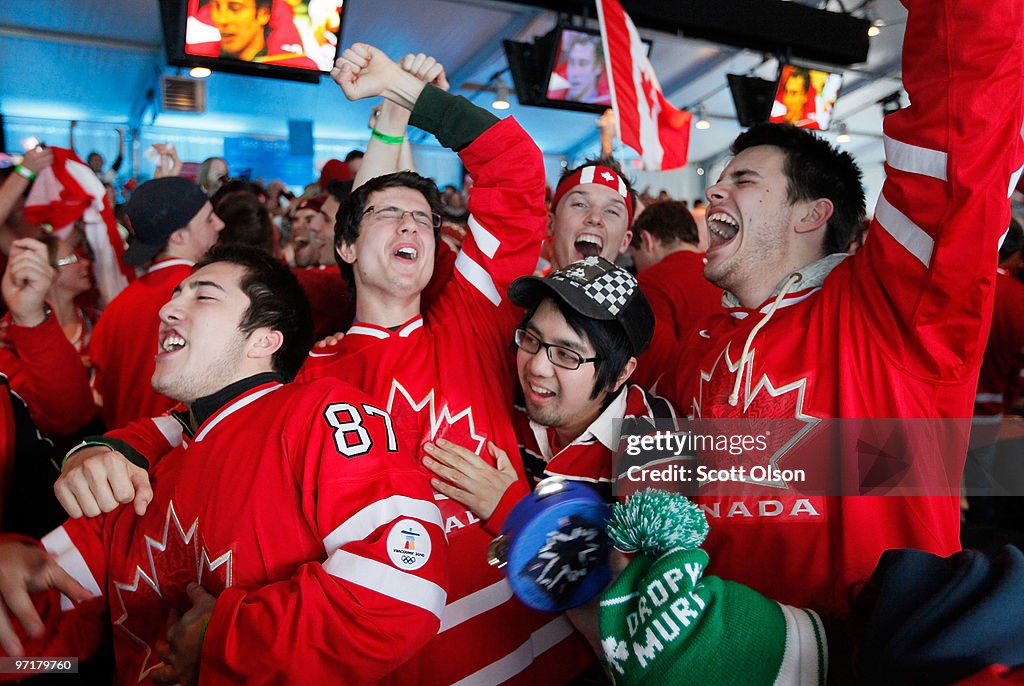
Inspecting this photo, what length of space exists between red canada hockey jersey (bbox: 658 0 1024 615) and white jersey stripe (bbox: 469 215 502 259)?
709mm

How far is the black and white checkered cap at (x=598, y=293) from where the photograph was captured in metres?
1.66

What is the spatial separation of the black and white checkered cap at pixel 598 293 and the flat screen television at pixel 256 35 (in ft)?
10.9

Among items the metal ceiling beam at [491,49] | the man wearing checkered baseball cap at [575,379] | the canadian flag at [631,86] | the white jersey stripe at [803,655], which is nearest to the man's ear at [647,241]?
the canadian flag at [631,86]

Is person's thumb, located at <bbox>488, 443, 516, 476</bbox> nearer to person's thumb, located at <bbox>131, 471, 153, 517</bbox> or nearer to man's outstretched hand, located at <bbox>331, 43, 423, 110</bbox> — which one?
person's thumb, located at <bbox>131, 471, 153, 517</bbox>

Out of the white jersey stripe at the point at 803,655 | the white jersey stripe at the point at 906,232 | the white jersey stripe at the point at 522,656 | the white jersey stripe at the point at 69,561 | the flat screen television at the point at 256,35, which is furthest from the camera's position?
the flat screen television at the point at 256,35

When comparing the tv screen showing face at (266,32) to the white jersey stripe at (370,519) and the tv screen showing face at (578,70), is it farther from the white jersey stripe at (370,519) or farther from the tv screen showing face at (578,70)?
the white jersey stripe at (370,519)

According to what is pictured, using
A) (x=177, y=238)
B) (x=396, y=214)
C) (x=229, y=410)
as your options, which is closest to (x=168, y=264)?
(x=177, y=238)

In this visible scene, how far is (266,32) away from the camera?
14.4ft

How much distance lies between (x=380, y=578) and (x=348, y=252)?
1123 mm

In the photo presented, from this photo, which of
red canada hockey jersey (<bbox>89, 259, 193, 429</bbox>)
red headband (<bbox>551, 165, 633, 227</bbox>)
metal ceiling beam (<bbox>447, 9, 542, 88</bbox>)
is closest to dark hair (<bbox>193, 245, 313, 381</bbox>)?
red canada hockey jersey (<bbox>89, 259, 193, 429</bbox>)

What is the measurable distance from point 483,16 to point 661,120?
4705mm

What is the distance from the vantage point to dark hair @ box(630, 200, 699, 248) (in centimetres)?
340

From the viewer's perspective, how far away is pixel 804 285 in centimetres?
160

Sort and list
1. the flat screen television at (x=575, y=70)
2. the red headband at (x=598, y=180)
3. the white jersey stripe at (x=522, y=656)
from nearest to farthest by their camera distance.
→ 1. the white jersey stripe at (x=522, y=656)
2. the red headband at (x=598, y=180)
3. the flat screen television at (x=575, y=70)
